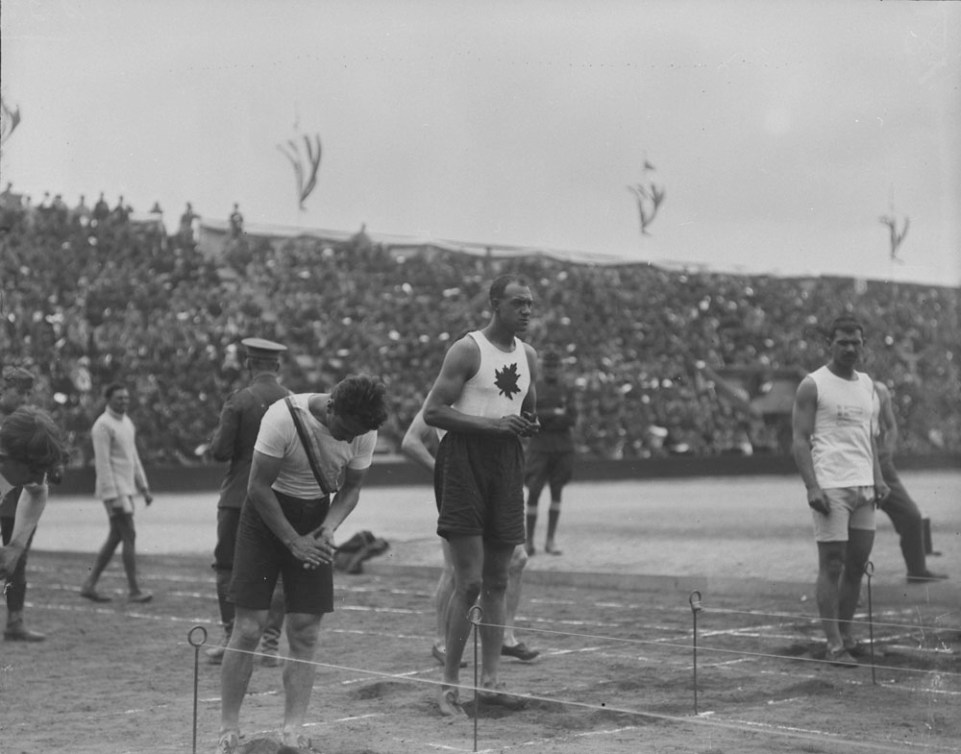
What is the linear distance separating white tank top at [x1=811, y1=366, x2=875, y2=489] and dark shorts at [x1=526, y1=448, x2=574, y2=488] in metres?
7.16

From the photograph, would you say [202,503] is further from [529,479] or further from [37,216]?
[529,479]

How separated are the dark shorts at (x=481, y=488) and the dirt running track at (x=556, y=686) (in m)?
0.61

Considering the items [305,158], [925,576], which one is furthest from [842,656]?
[305,158]

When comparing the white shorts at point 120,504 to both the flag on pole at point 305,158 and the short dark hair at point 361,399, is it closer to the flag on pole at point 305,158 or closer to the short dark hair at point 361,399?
the short dark hair at point 361,399

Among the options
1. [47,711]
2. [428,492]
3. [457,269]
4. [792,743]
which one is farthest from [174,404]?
[792,743]

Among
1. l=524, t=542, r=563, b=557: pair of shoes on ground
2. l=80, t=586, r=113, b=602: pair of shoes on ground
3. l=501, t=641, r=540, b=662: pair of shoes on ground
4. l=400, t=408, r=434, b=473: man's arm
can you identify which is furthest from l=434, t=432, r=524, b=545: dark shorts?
l=524, t=542, r=563, b=557: pair of shoes on ground

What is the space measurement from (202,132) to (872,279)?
71.8 feet

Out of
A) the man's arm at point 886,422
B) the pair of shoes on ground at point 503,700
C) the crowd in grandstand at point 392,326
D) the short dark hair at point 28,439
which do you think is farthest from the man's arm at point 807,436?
the crowd in grandstand at point 392,326

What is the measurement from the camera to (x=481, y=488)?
7043 millimetres

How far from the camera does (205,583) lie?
1428cm

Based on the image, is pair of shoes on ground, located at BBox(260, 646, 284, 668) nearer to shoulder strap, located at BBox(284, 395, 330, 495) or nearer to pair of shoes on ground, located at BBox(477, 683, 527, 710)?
pair of shoes on ground, located at BBox(477, 683, 527, 710)

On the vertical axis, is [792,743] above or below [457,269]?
below

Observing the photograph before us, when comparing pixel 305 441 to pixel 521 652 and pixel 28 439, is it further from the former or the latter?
pixel 521 652

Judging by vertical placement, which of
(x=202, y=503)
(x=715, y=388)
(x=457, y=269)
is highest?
(x=457, y=269)
